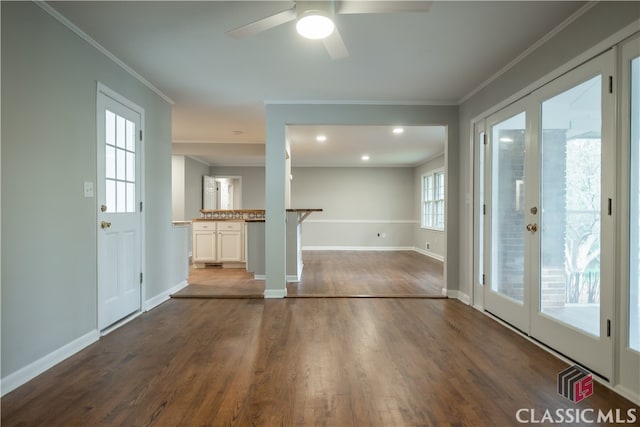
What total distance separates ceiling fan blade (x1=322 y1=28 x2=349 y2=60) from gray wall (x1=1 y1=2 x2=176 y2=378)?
177 cm

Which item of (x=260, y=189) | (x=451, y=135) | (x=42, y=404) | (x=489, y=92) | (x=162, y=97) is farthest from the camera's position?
(x=260, y=189)

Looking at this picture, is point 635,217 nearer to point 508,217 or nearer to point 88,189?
point 508,217

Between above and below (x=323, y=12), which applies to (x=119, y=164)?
below

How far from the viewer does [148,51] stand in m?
2.71

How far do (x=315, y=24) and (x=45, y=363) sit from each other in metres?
2.63

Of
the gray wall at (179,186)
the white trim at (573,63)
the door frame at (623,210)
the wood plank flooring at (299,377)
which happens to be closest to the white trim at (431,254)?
the wood plank flooring at (299,377)

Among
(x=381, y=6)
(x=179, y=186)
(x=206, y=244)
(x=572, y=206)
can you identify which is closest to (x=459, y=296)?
(x=572, y=206)

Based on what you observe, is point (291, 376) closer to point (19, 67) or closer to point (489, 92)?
point (19, 67)

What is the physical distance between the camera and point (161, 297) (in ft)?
12.2

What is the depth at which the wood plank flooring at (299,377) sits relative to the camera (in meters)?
1.65

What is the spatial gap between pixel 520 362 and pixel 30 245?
124 inches

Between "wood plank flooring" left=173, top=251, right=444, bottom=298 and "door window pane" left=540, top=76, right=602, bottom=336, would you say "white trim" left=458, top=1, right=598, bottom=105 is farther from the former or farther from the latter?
"wood plank flooring" left=173, top=251, right=444, bottom=298

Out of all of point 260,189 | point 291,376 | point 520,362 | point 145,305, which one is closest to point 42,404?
point 291,376

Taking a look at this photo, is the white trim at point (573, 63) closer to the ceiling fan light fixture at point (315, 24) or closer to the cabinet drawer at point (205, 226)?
the ceiling fan light fixture at point (315, 24)
